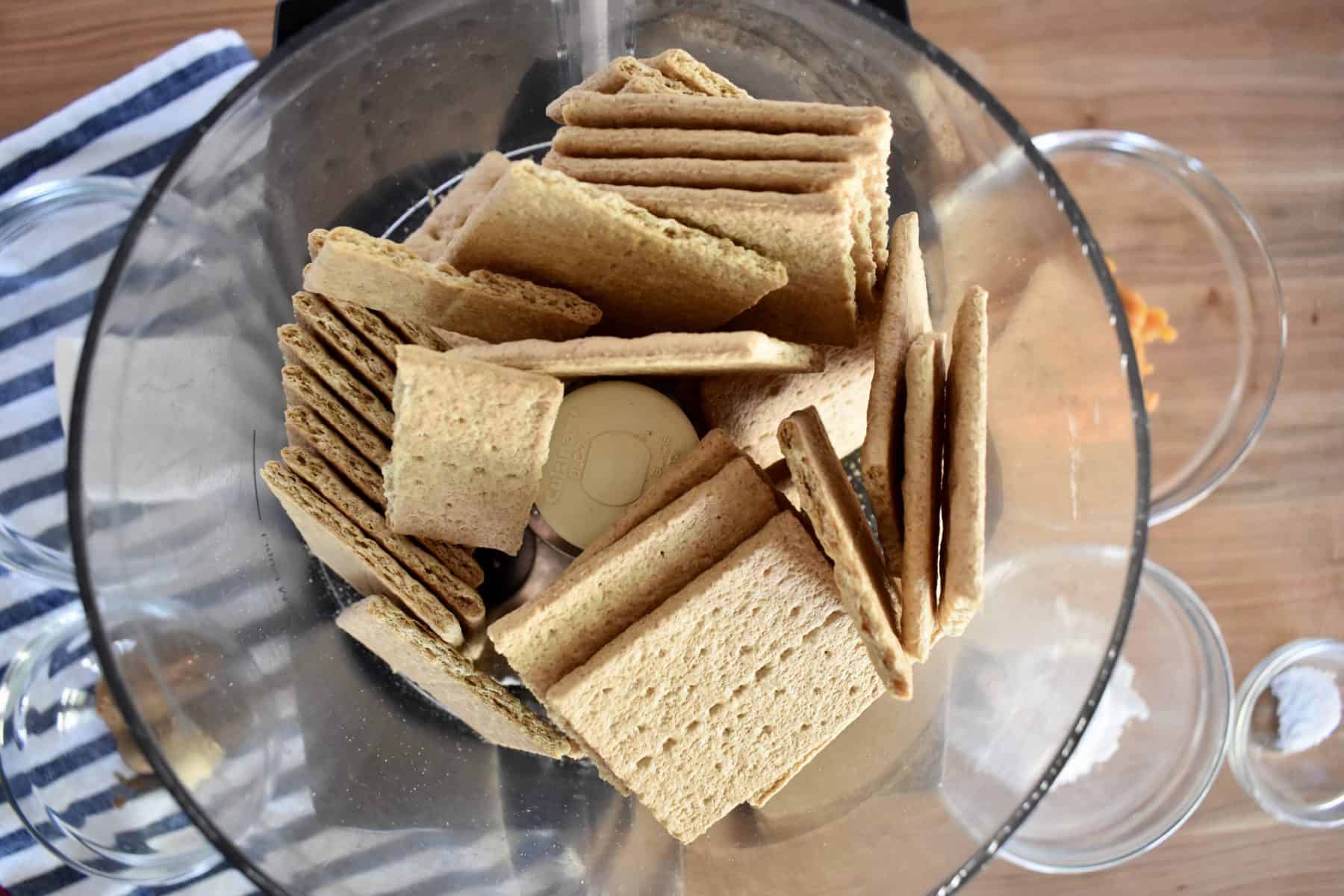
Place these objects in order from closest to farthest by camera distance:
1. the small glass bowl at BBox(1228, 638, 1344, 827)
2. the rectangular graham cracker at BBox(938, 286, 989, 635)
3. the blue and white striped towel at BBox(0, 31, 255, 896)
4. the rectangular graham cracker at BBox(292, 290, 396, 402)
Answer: the rectangular graham cracker at BBox(938, 286, 989, 635)
the rectangular graham cracker at BBox(292, 290, 396, 402)
the blue and white striped towel at BBox(0, 31, 255, 896)
the small glass bowl at BBox(1228, 638, 1344, 827)

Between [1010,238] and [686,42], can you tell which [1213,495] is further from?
[686,42]

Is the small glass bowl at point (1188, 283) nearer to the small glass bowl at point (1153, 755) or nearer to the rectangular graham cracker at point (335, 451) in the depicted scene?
the small glass bowl at point (1153, 755)

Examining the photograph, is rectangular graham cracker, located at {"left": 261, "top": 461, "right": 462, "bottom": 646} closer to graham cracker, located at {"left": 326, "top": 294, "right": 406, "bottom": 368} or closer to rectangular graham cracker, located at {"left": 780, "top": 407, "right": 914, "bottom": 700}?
graham cracker, located at {"left": 326, "top": 294, "right": 406, "bottom": 368}

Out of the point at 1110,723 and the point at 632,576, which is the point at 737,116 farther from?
the point at 1110,723

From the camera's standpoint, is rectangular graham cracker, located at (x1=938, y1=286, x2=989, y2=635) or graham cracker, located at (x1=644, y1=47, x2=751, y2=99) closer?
rectangular graham cracker, located at (x1=938, y1=286, x2=989, y2=635)

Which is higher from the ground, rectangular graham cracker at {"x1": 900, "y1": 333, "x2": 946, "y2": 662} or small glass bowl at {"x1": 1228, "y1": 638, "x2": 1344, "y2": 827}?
rectangular graham cracker at {"x1": 900, "y1": 333, "x2": 946, "y2": 662}

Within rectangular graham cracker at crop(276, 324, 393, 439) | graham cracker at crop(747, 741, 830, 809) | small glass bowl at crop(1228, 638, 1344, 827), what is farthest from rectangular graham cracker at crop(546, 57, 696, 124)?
small glass bowl at crop(1228, 638, 1344, 827)

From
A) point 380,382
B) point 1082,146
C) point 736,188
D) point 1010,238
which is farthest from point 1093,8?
point 380,382
